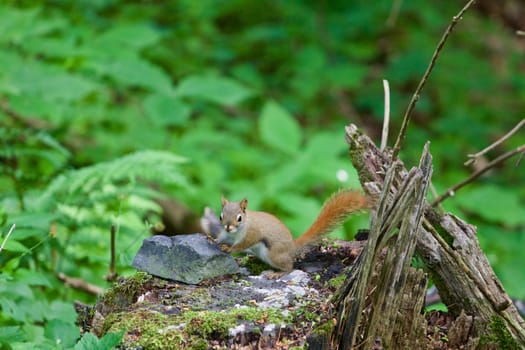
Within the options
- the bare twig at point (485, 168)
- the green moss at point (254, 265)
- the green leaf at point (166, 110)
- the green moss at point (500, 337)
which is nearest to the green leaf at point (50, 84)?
the green leaf at point (166, 110)

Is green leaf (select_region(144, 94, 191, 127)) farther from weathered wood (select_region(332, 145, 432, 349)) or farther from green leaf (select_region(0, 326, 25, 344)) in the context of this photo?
weathered wood (select_region(332, 145, 432, 349))

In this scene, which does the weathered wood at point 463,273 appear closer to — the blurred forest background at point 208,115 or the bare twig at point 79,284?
the blurred forest background at point 208,115

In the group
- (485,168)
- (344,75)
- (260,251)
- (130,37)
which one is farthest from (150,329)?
(344,75)

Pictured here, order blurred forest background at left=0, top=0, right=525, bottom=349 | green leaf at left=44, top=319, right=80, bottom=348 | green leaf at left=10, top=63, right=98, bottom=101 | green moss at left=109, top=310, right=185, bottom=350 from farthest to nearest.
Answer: green leaf at left=10, top=63, right=98, bottom=101
blurred forest background at left=0, top=0, right=525, bottom=349
green leaf at left=44, top=319, right=80, bottom=348
green moss at left=109, top=310, right=185, bottom=350

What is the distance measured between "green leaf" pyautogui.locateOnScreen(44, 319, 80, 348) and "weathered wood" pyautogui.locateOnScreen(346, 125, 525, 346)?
1.06 meters

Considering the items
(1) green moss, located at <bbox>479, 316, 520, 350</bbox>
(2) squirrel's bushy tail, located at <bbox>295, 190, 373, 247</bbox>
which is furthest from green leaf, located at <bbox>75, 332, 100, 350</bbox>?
(1) green moss, located at <bbox>479, 316, 520, 350</bbox>

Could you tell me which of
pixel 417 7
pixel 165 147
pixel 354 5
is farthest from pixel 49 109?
pixel 417 7

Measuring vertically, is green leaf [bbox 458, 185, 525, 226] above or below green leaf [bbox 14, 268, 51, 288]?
above

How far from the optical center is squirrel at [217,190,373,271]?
8.08ft

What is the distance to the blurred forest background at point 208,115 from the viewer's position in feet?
11.1

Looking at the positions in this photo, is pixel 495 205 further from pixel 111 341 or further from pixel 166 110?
pixel 111 341

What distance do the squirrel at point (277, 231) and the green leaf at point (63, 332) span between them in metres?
0.56

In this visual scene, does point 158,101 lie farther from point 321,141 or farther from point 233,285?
point 233,285

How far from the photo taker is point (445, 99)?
7.34 m
